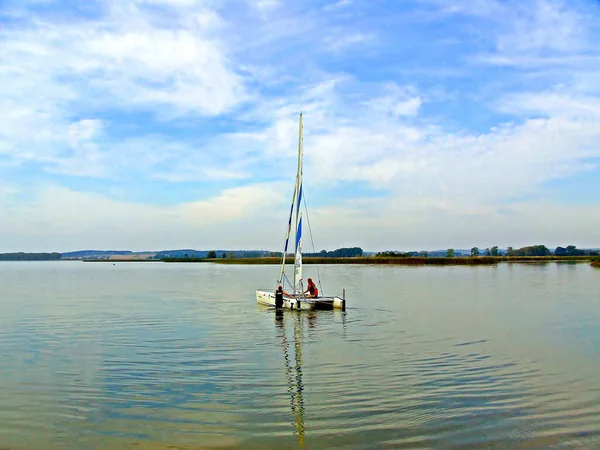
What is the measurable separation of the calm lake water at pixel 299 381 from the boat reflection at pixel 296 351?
68 millimetres

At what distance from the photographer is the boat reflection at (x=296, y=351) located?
43.5 feet

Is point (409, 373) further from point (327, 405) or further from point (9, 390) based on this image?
point (9, 390)

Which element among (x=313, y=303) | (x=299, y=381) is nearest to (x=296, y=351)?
(x=299, y=381)

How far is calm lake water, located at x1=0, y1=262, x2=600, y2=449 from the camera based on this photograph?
12.0m

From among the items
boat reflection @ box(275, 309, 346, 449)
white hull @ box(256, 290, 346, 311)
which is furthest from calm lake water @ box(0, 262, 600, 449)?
white hull @ box(256, 290, 346, 311)

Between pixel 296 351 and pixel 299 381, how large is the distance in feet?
18.1

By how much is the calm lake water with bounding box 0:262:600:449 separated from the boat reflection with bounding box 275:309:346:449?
0.07 metres

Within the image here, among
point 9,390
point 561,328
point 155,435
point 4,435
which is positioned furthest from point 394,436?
point 561,328

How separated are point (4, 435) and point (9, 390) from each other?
14.3 ft

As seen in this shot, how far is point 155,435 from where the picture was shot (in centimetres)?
1193

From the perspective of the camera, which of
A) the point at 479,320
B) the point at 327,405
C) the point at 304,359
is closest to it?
the point at 327,405

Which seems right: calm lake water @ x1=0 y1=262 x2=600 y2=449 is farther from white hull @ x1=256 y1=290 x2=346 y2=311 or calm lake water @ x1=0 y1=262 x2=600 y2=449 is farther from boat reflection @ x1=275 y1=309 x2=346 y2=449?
white hull @ x1=256 y1=290 x2=346 y2=311

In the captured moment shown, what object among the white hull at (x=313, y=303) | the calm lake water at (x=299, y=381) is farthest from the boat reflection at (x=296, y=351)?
the white hull at (x=313, y=303)

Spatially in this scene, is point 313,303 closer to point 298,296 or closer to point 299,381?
point 298,296
